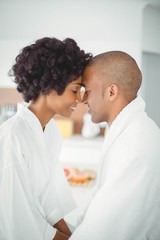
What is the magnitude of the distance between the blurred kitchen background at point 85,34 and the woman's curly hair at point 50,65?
1817 mm

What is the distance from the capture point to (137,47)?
3221 millimetres

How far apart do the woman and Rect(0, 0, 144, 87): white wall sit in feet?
6.41

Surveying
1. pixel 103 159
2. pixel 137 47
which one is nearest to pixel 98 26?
pixel 137 47

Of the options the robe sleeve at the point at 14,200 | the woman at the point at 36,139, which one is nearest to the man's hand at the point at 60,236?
the woman at the point at 36,139

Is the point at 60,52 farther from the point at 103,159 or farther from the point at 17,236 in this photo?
the point at 17,236

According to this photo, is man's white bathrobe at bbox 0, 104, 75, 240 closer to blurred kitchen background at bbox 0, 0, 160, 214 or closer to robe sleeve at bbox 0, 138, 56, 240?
robe sleeve at bbox 0, 138, 56, 240

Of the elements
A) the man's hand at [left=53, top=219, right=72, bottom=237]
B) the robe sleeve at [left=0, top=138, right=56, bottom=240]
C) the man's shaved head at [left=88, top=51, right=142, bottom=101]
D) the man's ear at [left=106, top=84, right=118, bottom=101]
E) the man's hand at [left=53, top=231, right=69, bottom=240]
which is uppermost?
the man's shaved head at [left=88, top=51, right=142, bottom=101]

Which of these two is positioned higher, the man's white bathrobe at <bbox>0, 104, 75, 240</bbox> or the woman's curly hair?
the woman's curly hair

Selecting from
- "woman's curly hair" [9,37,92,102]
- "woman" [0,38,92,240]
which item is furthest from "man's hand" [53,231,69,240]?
"woman's curly hair" [9,37,92,102]

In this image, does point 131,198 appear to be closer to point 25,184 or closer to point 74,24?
point 25,184

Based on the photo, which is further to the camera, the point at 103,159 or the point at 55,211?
the point at 55,211

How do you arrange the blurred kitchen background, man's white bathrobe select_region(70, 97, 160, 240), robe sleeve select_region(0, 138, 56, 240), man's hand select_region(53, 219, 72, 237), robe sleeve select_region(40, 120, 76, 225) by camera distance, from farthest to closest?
the blurred kitchen background → robe sleeve select_region(40, 120, 76, 225) → man's hand select_region(53, 219, 72, 237) → robe sleeve select_region(0, 138, 56, 240) → man's white bathrobe select_region(70, 97, 160, 240)

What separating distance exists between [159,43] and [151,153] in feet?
8.94

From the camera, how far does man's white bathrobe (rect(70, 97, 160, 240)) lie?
1011mm
